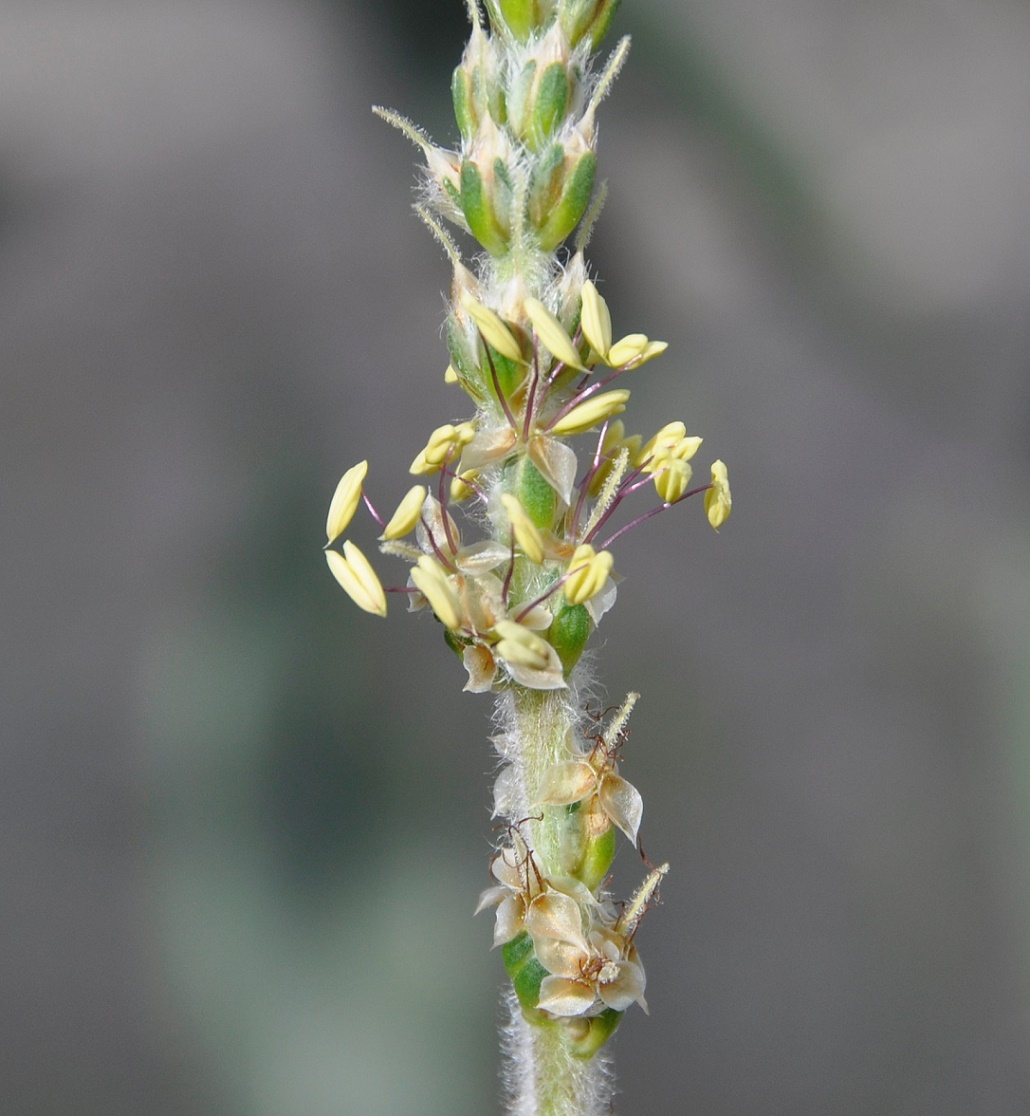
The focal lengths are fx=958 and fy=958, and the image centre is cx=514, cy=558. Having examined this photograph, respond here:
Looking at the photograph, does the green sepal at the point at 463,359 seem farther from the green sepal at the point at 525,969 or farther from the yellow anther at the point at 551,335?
the green sepal at the point at 525,969

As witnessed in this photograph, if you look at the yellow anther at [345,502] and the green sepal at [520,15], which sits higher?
the green sepal at [520,15]

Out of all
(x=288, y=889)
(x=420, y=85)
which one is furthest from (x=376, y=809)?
(x=420, y=85)

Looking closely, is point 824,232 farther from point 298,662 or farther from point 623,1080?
point 623,1080

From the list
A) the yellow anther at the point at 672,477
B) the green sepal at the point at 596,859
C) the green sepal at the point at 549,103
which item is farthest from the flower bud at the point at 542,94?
the green sepal at the point at 596,859

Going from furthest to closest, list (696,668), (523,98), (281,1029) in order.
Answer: (696,668)
(281,1029)
(523,98)

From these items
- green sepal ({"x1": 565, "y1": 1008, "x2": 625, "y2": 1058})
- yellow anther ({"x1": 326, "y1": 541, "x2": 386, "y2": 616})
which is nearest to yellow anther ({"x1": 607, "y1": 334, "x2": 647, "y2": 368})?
yellow anther ({"x1": 326, "y1": 541, "x2": 386, "y2": 616})

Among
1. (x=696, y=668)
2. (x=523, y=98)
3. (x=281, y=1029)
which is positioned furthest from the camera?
(x=696, y=668)
